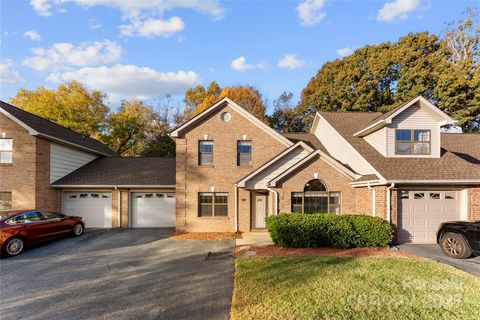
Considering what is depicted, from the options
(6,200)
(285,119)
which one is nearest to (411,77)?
(285,119)

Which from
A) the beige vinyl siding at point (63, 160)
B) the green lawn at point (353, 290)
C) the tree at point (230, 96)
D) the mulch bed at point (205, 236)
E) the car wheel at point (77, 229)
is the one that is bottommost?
the mulch bed at point (205, 236)

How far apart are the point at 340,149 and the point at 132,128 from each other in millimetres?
26620

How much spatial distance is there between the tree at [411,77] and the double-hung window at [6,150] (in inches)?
1096

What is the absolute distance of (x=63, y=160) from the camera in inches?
642

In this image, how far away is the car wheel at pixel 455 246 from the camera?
919 centimetres

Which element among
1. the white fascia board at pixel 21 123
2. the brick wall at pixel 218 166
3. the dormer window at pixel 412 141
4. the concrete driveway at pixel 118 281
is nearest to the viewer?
the concrete driveway at pixel 118 281

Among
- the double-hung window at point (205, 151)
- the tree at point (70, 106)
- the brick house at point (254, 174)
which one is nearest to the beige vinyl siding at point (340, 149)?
the brick house at point (254, 174)

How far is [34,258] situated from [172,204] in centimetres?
761

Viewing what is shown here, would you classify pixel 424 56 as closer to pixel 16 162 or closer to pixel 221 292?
pixel 221 292

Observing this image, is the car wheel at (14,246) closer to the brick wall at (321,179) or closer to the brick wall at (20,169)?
the brick wall at (20,169)

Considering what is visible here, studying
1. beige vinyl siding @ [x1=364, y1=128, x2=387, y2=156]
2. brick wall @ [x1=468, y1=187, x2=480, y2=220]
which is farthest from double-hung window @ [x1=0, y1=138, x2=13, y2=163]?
brick wall @ [x1=468, y1=187, x2=480, y2=220]

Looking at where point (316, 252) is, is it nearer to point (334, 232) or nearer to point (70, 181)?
point (334, 232)

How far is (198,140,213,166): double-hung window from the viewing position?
1490 centimetres

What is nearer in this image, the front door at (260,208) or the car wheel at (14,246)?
the car wheel at (14,246)
